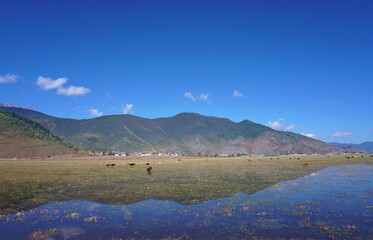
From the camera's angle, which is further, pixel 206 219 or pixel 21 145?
pixel 21 145

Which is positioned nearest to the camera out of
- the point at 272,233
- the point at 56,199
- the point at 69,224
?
the point at 272,233

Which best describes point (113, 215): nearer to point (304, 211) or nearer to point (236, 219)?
point (236, 219)

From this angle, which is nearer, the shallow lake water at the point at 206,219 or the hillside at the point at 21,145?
the shallow lake water at the point at 206,219

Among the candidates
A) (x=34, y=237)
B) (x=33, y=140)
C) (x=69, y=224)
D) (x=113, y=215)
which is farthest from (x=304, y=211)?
(x=33, y=140)

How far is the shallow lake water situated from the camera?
13.6 meters

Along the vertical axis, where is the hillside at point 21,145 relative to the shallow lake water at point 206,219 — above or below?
above

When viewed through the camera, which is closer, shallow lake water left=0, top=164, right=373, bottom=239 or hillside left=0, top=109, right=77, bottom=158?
shallow lake water left=0, top=164, right=373, bottom=239

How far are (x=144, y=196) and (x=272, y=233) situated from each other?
14.3m

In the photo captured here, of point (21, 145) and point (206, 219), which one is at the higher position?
point (21, 145)

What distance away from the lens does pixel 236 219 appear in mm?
16422

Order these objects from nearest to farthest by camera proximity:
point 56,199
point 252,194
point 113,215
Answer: point 113,215, point 56,199, point 252,194

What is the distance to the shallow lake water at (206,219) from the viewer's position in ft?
44.5

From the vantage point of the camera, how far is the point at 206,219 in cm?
1641

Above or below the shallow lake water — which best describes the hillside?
above
